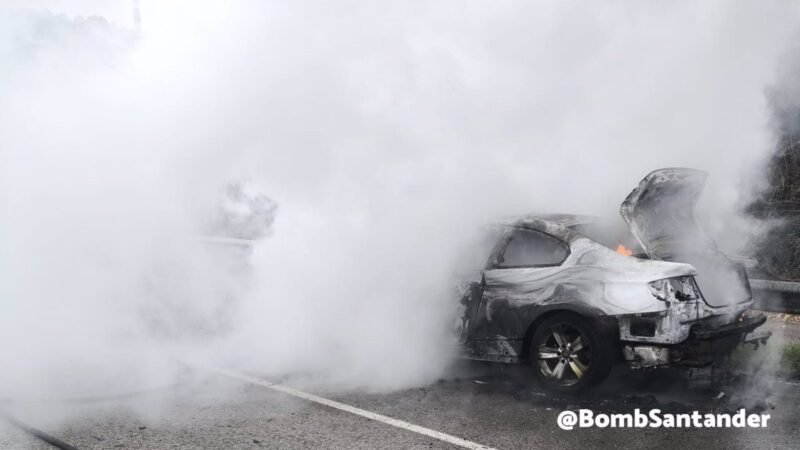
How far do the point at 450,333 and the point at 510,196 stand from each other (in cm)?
149

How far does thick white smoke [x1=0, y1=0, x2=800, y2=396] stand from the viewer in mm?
6316

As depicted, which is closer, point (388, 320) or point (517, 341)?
point (517, 341)

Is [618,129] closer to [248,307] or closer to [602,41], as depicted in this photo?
[602,41]

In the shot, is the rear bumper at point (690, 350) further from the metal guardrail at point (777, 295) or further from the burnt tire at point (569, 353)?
the metal guardrail at point (777, 295)

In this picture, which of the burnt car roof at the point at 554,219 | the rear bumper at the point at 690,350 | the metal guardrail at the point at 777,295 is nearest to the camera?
the rear bumper at the point at 690,350

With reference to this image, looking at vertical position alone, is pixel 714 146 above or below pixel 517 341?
above

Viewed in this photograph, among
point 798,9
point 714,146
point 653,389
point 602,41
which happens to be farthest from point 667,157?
point 653,389

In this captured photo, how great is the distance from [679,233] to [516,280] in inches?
53.9

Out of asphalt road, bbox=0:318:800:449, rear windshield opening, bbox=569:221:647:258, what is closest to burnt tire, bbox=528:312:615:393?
asphalt road, bbox=0:318:800:449

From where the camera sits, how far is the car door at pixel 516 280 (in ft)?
17.4

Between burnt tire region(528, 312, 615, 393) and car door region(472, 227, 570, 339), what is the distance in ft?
0.61

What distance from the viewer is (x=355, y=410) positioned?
5.05 metres

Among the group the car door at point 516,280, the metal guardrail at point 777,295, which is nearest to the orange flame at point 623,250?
the car door at point 516,280

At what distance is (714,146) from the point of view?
648 centimetres
